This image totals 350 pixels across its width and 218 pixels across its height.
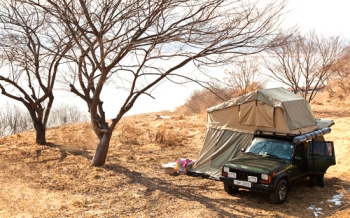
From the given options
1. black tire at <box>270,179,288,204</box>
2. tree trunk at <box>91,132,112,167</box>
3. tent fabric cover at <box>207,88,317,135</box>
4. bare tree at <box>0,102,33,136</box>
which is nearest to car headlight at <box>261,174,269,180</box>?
black tire at <box>270,179,288,204</box>

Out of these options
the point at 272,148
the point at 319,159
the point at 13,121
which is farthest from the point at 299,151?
the point at 13,121

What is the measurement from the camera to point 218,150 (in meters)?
10.3

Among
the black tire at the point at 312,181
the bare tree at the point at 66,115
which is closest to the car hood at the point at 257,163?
the black tire at the point at 312,181

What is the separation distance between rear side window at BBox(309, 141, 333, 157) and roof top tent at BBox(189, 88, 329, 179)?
462 millimetres

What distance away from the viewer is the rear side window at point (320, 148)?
8992 millimetres

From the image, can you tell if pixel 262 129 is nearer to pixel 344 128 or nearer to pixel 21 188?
pixel 21 188

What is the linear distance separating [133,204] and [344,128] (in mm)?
11651

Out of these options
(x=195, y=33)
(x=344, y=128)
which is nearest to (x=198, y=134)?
(x=344, y=128)

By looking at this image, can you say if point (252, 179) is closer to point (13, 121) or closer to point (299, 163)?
point (299, 163)

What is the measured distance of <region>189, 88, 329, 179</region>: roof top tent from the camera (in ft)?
30.5

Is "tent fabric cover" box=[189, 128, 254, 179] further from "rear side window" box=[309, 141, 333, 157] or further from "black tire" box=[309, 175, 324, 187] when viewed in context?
"black tire" box=[309, 175, 324, 187]

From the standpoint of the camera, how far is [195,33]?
9.80 m

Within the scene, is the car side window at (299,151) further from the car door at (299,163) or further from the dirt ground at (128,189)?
the dirt ground at (128,189)

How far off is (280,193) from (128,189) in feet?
11.8
